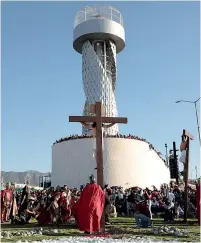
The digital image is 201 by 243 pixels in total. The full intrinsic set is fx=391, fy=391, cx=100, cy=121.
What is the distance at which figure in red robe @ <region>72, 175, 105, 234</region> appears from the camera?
1078 centimetres

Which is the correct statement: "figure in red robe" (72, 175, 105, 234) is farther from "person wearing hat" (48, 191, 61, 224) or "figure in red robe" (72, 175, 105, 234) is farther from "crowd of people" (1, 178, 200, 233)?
"person wearing hat" (48, 191, 61, 224)

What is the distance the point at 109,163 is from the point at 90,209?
2008cm

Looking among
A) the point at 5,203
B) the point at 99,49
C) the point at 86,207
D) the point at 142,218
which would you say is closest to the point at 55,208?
the point at 86,207

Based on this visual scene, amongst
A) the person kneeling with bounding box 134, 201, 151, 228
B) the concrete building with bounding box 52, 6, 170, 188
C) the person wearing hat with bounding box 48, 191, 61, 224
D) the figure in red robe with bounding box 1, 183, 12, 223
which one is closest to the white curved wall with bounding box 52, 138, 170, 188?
the concrete building with bounding box 52, 6, 170, 188

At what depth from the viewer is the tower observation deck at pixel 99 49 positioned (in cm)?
4141

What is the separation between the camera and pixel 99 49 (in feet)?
144

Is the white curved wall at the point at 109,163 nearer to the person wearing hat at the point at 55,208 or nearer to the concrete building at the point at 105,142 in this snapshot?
the concrete building at the point at 105,142

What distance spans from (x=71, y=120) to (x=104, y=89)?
2959cm

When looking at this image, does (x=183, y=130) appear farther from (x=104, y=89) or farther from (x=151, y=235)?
(x=104, y=89)

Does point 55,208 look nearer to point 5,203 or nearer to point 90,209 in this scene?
point 90,209

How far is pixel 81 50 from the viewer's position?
1789 inches

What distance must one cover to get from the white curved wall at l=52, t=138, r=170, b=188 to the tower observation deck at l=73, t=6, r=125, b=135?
8169 millimetres

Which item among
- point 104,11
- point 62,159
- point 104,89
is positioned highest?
point 104,11

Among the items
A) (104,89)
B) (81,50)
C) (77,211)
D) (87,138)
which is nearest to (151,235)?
(77,211)
